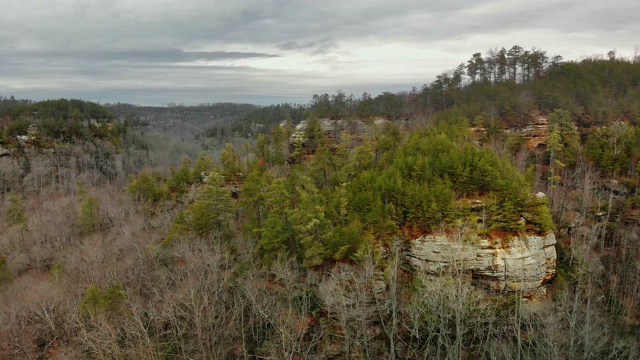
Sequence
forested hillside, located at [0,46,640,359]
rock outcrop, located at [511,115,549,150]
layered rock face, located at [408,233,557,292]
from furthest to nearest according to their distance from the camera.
Result: rock outcrop, located at [511,115,549,150] → layered rock face, located at [408,233,557,292] → forested hillside, located at [0,46,640,359]

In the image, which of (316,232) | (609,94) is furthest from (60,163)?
(609,94)

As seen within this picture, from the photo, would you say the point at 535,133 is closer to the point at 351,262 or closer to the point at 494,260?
the point at 494,260

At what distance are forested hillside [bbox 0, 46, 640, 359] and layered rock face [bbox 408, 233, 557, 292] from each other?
0.45ft

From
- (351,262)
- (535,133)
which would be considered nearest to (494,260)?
(351,262)

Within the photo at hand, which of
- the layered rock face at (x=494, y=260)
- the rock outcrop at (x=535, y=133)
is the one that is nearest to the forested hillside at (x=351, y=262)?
the layered rock face at (x=494, y=260)

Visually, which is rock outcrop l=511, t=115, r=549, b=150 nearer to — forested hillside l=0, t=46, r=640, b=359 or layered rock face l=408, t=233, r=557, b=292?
forested hillside l=0, t=46, r=640, b=359

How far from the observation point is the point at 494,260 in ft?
89.9

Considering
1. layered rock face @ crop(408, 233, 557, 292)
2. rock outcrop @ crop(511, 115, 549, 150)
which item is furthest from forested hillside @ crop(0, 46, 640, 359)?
rock outcrop @ crop(511, 115, 549, 150)

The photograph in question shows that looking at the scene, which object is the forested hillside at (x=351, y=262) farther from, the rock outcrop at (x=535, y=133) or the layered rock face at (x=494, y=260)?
the rock outcrop at (x=535, y=133)

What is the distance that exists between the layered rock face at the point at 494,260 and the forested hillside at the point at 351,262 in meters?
0.14

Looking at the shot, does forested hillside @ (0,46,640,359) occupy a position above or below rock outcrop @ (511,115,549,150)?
below

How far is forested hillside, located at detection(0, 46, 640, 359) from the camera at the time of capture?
23781mm

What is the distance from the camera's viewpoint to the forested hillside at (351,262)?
23.8m

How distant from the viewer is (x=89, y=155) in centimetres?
8562
